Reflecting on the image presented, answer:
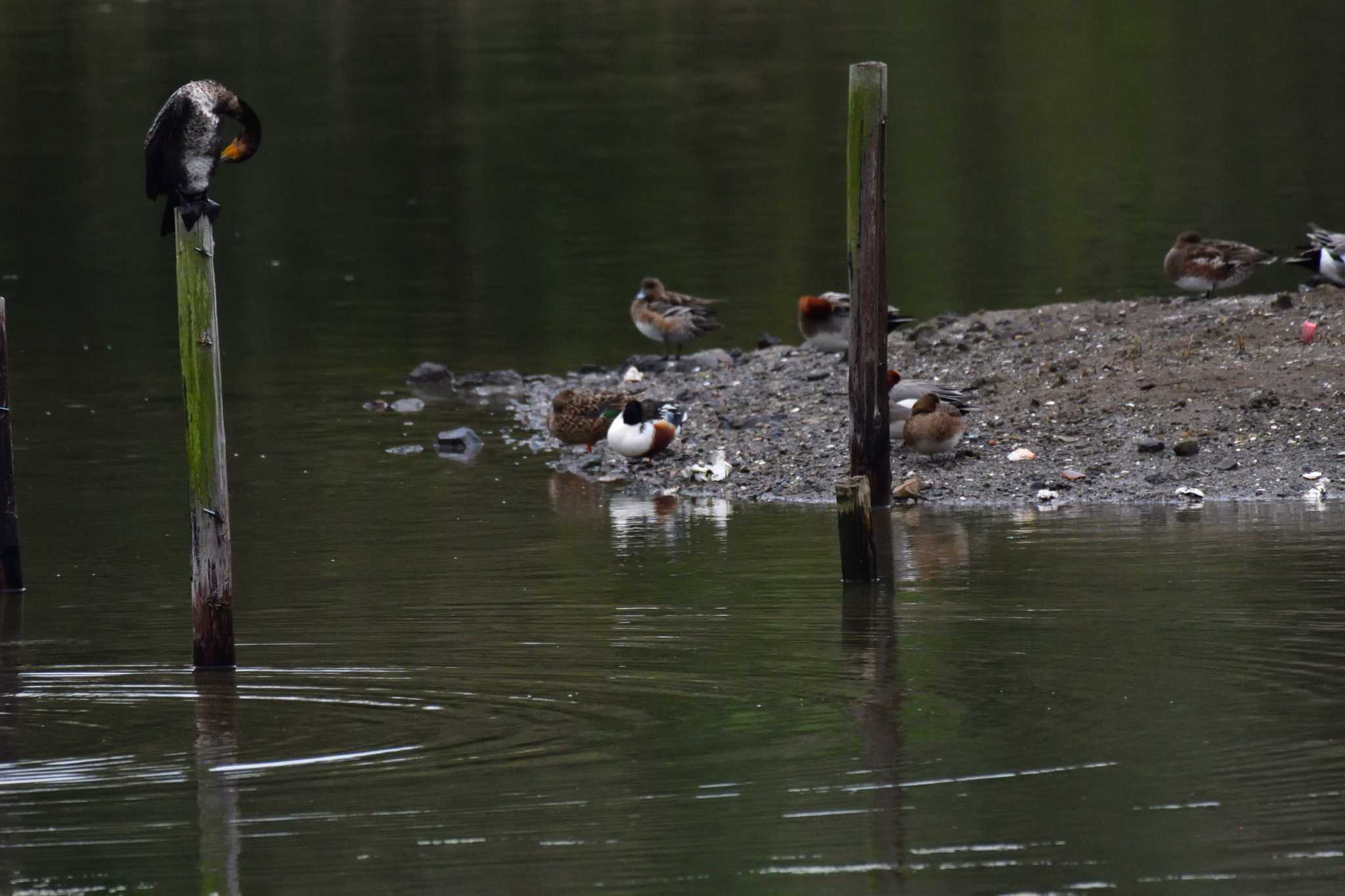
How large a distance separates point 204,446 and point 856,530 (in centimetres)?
398

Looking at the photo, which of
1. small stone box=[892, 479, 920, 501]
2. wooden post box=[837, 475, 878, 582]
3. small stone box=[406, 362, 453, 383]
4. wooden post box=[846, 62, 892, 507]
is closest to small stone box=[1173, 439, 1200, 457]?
small stone box=[892, 479, 920, 501]

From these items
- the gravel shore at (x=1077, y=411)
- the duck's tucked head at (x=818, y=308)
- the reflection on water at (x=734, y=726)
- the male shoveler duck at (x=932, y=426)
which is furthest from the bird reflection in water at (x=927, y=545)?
the duck's tucked head at (x=818, y=308)

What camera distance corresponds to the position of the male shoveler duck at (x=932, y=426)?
16188mm

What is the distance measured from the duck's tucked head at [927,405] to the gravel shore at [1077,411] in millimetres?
486

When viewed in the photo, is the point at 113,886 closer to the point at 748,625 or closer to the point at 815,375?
the point at 748,625

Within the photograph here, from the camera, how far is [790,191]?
1480 inches

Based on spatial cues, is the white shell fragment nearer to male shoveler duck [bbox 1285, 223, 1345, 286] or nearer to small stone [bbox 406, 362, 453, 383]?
male shoveler duck [bbox 1285, 223, 1345, 286]

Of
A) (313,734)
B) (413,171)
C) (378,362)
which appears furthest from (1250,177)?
(313,734)

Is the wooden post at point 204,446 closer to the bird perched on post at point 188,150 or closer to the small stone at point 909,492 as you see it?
the bird perched on post at point 188,150

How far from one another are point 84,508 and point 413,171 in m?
25.0

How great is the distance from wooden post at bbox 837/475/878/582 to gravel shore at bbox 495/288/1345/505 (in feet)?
9.77

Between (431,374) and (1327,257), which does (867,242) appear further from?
(431,374)

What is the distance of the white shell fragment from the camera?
56.3 ft

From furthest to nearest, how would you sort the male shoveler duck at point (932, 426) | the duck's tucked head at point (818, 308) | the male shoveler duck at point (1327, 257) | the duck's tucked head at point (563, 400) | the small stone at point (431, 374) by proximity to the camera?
the small stone at point (431, 374) → the duck's tucked head at point (818, 308) → the duck's tucked head at point (563, 400) → the male shoveler duck at point (1327, 257) → the male shoveler duck at point (932, 426)
